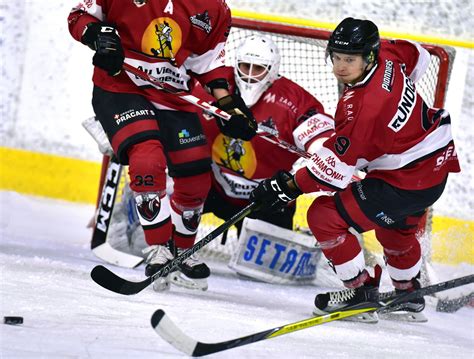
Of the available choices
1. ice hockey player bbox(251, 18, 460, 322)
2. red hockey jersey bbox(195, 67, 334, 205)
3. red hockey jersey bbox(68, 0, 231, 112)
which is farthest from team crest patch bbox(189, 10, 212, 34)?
red hockey jersey bbox(195, 67, 334, 205)

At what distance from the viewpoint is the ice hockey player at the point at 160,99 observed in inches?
121

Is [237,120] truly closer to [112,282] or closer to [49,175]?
[112,282]

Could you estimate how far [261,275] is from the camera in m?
3.88

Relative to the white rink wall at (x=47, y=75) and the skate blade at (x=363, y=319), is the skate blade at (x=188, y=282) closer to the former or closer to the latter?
the skate blade at (x=363, y=319)

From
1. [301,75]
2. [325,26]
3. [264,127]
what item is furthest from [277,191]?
[325,26]

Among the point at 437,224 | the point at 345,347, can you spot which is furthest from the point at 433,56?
the point at 345,347

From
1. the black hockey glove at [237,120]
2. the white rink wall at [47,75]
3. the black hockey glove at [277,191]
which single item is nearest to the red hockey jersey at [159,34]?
the black hockey glove at [237,120]

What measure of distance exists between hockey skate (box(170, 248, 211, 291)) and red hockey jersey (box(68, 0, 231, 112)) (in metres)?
0.53

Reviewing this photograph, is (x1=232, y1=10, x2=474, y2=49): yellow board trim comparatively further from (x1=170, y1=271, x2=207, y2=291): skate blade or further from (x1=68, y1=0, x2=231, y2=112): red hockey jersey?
(x1=170, y1=271, x2=207, y2=291): skate blade

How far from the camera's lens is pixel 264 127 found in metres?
3.87

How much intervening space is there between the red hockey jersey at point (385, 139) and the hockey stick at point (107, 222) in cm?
112

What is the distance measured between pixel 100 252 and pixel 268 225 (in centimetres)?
68

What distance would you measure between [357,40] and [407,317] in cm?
98

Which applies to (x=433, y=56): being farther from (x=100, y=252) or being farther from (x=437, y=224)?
(x=100, y=252)
